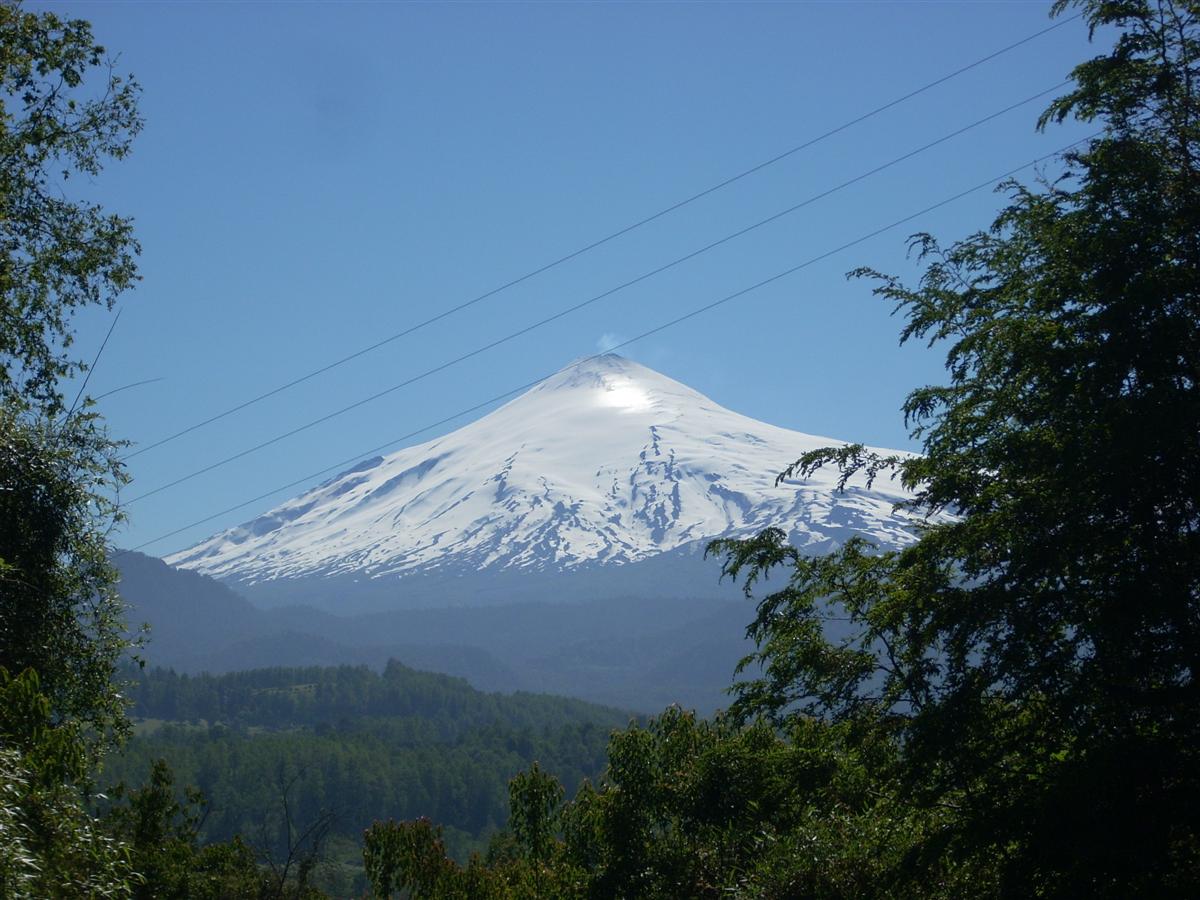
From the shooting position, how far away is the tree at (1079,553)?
9.51 m

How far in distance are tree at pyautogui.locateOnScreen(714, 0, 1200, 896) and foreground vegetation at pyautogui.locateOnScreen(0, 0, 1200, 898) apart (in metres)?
0.03

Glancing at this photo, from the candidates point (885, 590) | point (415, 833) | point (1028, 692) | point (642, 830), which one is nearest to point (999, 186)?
point (885, 590)

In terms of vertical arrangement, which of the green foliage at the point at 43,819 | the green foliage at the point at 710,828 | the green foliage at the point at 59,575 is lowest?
the green foliage at the point at 710,828

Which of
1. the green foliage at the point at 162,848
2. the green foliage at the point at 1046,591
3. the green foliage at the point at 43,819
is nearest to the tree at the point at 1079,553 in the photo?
the green foliage at the point at 1046,591

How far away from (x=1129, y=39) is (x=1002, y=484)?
4.77 meters

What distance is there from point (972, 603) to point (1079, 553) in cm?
106

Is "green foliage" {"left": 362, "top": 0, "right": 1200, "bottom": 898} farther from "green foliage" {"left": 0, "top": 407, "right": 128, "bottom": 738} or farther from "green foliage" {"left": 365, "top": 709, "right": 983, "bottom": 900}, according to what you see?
"green foliage" {"left": 0, "top": 407, "right": 128, "bottom": 738}

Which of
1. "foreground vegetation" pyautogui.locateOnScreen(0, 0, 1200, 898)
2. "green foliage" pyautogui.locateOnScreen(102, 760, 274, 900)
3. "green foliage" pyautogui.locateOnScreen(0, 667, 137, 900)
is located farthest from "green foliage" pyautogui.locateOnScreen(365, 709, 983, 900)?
"green foliage" pyautogui.locateOnScreen(0, 667, 137, 900)

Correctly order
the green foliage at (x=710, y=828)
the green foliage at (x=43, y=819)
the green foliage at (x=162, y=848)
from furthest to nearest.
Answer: the green foliage at (x=162, y=848) → the green foliage at (x=710, y=828) → the green foliage at (x=43, y=819)

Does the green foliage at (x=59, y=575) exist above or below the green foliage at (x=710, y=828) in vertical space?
above

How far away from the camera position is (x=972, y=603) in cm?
1057

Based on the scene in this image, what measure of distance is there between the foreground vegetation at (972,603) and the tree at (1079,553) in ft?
0.10

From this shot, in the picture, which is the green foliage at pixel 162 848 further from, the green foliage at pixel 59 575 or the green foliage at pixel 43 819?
the green foliage at pixel 43 819

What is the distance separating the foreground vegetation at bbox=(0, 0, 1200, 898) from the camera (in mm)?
9477
